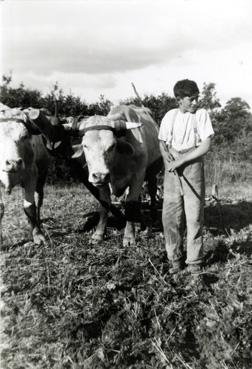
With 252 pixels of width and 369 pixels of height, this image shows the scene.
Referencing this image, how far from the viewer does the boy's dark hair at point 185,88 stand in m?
4.59

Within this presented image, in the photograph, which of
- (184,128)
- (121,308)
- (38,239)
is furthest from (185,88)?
(38,239)

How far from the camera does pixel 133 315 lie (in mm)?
3990

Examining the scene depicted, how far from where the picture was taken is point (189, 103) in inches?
183

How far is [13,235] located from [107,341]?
11.2ft

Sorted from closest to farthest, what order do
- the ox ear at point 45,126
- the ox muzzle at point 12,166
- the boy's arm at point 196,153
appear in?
the boy's arm at point 196,153 < the ox muzzle at point 12,166 < the ox ear at point 45,126

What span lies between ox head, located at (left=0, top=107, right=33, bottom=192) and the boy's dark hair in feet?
7.08

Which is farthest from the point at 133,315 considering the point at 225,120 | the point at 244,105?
the point at 244,105

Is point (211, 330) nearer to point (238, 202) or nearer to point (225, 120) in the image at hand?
point (238, 202)

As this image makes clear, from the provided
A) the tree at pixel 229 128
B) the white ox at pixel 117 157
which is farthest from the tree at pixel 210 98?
the white ox at pixel 117 157

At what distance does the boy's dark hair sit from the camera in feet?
15.1

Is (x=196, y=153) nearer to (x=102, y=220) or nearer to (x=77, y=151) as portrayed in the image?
(x=77, y=151)

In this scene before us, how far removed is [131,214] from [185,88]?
2.35 meters

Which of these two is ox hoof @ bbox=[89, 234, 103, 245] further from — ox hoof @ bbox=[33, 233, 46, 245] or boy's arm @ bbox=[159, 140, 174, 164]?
boy's arm @ bbox=[159, 140, 174, 164]

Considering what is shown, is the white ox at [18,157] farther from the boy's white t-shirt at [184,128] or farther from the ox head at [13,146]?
the boy's white t-shirt at [184,128]
